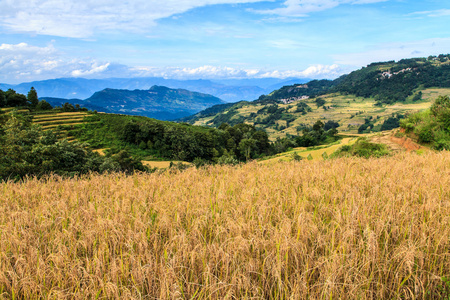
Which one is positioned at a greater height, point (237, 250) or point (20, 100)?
point (20, 100)

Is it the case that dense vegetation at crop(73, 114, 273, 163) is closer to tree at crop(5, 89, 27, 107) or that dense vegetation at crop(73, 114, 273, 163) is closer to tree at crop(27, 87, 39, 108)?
tree at crop(27, 87, 39, 108)

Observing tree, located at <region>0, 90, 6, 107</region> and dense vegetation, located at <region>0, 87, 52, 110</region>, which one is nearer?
tree, located at <region>0, 90, 6, 107</region>

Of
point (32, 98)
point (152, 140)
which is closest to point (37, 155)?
point (152, 140)

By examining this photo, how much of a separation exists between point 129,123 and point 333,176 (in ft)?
225

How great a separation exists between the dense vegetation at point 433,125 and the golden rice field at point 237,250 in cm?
839

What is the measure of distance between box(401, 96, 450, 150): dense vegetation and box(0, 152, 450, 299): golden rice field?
8.39m

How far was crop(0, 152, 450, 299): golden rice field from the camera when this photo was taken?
1778 mm

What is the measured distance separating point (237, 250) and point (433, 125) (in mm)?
12638

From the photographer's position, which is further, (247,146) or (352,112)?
(352,112)

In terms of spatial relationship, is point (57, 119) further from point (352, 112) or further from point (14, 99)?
point (352, 112)

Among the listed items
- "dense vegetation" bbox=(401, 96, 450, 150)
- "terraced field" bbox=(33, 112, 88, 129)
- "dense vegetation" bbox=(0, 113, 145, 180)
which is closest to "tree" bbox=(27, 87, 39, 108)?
"terraced field" bbox=(33, 112, 88, 129)

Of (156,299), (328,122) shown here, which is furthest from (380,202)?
(328,122)

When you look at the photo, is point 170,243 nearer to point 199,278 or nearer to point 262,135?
point 199,278

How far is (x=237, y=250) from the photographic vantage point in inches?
79.3
